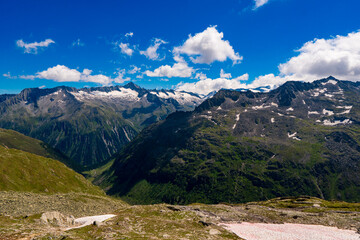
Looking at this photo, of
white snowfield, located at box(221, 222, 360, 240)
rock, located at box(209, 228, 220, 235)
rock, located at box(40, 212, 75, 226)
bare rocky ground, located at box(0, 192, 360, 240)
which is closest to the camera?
bare rocky ground, located at box(0, 192, 360, 240)

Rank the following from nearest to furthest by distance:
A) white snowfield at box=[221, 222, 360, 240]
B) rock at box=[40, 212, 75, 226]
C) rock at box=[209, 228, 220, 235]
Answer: rock at box=[209, 228, 220, 235]
white snowfield at box=[221, 222, 360, 240]
rock at box=[40, 212, 75, 226]

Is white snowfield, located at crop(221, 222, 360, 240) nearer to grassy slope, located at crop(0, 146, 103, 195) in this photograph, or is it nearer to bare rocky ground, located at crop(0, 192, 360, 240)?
bare rocky ground, located at crop(0, 192, 360, 240)

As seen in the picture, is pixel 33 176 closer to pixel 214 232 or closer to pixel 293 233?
pixel 214 232

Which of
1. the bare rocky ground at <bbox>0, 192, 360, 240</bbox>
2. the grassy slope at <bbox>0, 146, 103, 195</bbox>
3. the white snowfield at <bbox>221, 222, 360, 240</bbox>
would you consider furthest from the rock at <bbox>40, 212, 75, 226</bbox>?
the grassy slope at <bbox>0, 146, 103, 195</bbox>

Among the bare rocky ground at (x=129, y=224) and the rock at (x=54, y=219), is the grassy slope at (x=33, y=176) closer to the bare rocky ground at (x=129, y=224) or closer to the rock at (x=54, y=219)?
the bare rocky ground at (x=129, y=224)

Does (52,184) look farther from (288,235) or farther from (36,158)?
(288,235)

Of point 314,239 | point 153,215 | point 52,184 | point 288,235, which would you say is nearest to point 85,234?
point 153,215
